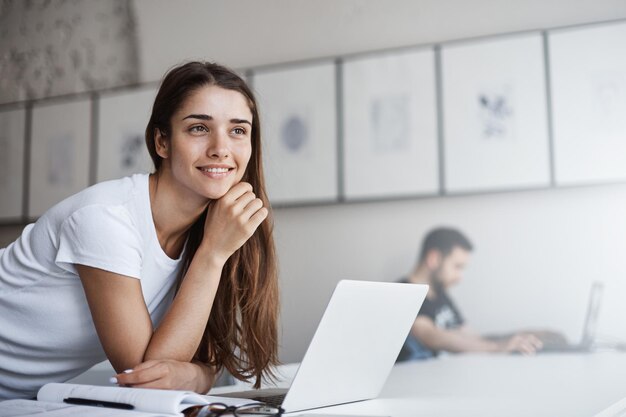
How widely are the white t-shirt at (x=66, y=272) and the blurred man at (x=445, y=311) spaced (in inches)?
69.6

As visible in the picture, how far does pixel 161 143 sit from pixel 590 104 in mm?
2100

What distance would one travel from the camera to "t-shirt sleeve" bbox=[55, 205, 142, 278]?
1105mm

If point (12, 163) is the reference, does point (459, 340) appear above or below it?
below

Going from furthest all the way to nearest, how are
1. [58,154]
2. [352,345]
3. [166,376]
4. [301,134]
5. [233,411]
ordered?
[58,154]
[301,134]
[166,376]
[352,345]
[233,411]

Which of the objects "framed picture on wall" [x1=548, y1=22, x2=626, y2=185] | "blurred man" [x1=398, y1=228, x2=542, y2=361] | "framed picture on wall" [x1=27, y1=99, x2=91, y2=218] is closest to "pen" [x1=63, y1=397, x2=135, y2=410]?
"blurred man" [x1=398, y1=228, x2=542, y2=361]

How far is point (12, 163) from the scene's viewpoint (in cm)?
388

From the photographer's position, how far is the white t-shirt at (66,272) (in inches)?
44.2

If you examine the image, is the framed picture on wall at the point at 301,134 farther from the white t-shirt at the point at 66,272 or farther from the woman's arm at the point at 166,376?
the woman's arm at the point at 166,376

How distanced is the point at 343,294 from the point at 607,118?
2.32 metres

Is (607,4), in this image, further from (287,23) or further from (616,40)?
(287,23)

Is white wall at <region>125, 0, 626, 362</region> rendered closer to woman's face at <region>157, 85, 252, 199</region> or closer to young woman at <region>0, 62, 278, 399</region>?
young woman at <region>0, 62, 278, 399</region>

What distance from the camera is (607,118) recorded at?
9.27 feet

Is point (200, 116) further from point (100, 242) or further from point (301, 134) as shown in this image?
point (301, 134)

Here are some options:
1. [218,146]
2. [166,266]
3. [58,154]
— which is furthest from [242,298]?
[58,154]
